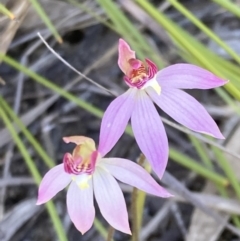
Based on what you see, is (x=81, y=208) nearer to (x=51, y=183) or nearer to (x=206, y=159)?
(x=51, y=183)

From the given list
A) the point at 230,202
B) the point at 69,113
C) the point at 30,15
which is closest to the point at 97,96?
the point at 69,113

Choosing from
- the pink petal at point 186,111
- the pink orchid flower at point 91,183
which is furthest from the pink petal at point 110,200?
the pink petal at point 186,111

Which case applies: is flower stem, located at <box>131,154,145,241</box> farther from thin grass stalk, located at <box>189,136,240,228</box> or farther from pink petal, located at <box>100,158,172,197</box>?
thin grass stalk, located at <box>189,136,240,228</box>

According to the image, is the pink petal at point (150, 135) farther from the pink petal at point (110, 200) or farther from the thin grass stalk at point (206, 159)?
the thin grass stalk at point (206, 159)

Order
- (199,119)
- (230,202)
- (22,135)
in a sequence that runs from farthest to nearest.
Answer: (22,135), (230,202), (199,119)

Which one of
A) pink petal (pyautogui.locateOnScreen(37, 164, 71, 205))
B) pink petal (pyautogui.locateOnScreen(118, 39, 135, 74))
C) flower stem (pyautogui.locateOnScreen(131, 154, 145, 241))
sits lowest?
flower stem (pyautogui.locateOnScreen(131, 154, 145, 241))

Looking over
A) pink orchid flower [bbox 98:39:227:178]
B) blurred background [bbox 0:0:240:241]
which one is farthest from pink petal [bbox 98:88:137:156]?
blurred background [bbox 0:0:240:241]

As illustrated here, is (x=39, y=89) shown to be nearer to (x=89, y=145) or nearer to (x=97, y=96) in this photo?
(x=97, y=96)
